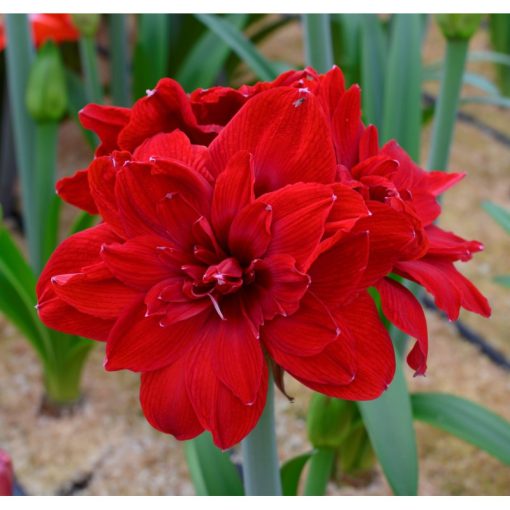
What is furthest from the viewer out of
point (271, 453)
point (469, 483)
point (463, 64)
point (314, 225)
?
point (469, 483)

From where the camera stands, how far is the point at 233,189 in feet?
1.36

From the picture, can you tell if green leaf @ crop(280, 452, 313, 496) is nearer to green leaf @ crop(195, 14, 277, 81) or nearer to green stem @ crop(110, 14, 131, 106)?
green leaf @ crop(195, 14, 277, 81)

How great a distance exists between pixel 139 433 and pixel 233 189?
701mm

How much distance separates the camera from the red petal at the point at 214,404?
1.36ft

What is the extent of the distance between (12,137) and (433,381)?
0.75 meters

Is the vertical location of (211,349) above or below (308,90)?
below

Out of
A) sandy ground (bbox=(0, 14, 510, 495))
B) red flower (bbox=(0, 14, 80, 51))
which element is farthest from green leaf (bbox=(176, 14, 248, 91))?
sandy ground (bbox=(0, 14, 510, 495))

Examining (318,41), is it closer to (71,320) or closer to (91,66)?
(91,66)

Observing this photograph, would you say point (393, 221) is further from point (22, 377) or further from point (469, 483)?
point (22, 377)

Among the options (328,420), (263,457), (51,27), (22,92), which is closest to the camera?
(263,457)

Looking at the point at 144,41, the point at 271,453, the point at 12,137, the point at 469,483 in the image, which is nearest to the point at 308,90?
the point at 271,453

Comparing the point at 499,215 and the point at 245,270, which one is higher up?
the point at 245,270

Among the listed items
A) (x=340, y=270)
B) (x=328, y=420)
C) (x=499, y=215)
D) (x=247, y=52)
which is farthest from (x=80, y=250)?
(x=499, y=215)

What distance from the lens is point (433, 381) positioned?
113 centimetres
